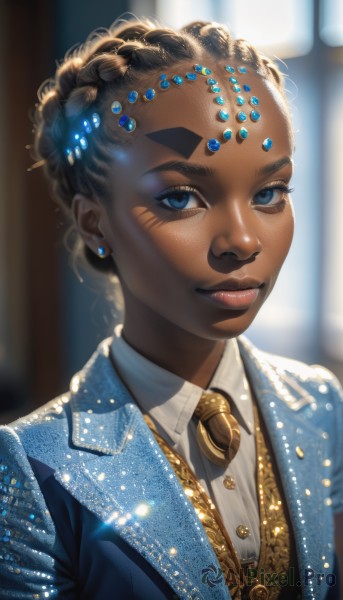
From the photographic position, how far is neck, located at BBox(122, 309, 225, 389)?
99 cm

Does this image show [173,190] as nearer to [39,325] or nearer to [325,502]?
[325,502]

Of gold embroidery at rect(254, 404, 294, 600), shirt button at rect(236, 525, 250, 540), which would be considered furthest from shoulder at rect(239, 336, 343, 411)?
shirt button at rect(236, 525, 250, 540)

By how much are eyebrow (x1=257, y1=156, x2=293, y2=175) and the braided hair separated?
4.4 inches

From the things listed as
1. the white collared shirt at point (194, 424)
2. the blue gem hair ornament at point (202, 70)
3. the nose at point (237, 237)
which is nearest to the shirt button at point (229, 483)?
the white collared shirt at point (194, 424)

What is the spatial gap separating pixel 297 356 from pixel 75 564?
204 cm

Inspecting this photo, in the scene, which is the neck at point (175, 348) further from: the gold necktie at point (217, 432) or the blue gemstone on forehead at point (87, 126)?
the blue gemstone on forehead at point (87, 126)

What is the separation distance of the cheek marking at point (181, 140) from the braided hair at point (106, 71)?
0.23ft

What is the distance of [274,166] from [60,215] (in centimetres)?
216

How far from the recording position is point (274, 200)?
3.04ft

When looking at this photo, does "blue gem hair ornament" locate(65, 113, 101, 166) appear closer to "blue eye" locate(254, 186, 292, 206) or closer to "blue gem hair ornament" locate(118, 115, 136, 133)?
"blue gem hair ornament" locate(118, 115, 136, 133)

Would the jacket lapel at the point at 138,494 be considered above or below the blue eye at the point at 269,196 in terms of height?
below

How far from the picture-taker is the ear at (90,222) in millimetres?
1005

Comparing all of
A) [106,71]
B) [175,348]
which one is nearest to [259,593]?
[175,348]

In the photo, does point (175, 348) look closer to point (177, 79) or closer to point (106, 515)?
point (106, 515)
